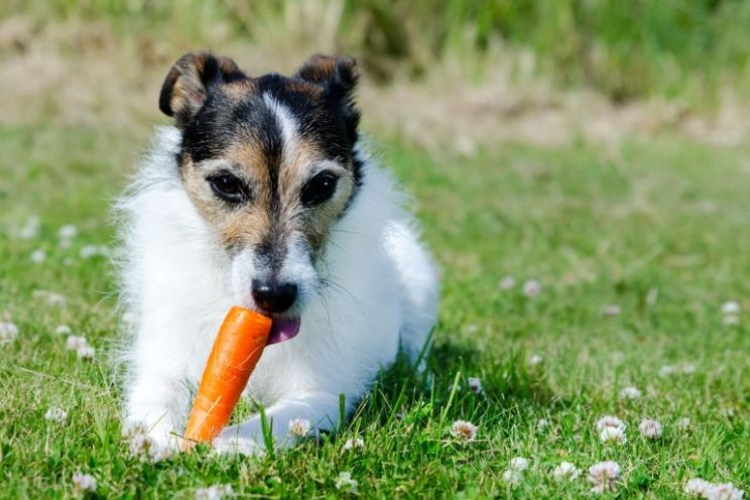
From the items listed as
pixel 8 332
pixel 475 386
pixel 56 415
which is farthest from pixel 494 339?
pixel 56 415

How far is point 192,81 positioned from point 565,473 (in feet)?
7.04

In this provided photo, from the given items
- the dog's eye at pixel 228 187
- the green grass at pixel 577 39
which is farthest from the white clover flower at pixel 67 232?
the green grass at pixel 577 39

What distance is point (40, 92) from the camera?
11484mm

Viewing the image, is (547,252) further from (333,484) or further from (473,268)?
(333,484)

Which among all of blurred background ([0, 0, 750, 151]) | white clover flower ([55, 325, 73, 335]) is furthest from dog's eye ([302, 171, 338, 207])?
blurred background ([0, 0, 750, 151])

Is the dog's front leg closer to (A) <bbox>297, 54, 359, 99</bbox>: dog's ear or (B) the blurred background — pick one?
(A) <bbox>297, 54, 359, 99</bbox>: dog's ear

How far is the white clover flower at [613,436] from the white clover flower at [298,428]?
107cm

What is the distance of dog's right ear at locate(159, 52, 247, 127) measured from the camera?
13.4 ft

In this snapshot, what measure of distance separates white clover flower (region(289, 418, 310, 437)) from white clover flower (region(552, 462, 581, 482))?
838 millimetres

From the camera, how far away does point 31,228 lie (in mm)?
7098

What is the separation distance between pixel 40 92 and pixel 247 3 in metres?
3.31

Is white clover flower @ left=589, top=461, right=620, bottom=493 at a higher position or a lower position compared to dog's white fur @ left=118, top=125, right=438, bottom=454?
lower

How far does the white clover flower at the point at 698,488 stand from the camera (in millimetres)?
3197

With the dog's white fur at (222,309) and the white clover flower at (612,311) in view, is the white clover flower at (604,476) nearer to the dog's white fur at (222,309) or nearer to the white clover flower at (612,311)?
the dog's white fur at (222,309)
